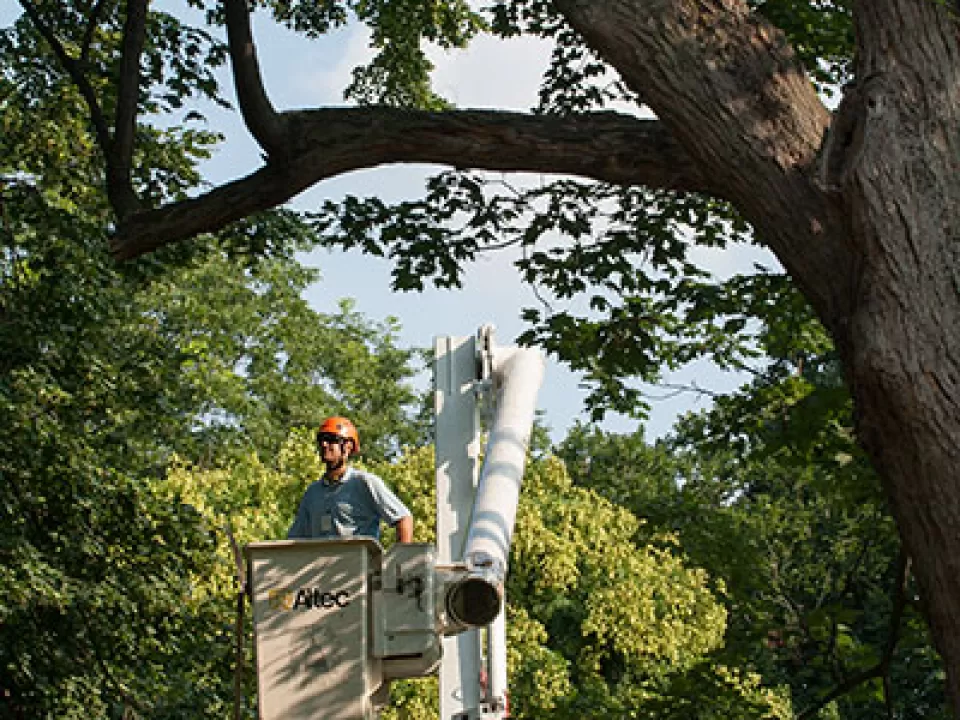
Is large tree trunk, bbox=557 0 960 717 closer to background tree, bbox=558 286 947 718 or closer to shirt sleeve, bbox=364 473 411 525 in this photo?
background tree, bbox=558 286 947 718

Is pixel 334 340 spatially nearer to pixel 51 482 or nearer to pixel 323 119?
pixel 51 482

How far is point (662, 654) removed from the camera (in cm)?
A: 2534

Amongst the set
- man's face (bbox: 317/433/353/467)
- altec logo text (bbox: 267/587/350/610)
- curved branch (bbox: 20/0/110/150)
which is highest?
curved branch (bbox: 20/0/110/150)

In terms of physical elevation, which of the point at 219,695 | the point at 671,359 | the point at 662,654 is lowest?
the point at 219,695

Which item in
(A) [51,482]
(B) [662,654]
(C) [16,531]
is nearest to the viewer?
(C) [16,531]

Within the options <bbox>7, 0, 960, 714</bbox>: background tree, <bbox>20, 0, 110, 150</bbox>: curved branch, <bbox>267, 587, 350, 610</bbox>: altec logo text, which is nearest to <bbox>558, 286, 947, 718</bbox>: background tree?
<bbox>7, 0, 960, 714</bbox>: background tree

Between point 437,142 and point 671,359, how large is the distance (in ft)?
14.0

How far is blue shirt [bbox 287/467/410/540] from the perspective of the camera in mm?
5250

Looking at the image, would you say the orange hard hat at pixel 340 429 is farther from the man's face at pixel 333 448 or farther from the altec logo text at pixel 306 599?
the altec logo text at pixel 306 599

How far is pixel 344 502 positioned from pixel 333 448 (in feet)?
0.70

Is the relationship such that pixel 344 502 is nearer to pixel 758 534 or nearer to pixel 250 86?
pixel 250 86

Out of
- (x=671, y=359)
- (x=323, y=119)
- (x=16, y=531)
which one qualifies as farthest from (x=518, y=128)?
(x=16, y=531)

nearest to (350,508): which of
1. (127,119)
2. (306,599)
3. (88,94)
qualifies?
(306,599)

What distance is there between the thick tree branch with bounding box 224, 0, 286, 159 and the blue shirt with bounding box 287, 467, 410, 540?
85.2 inches
